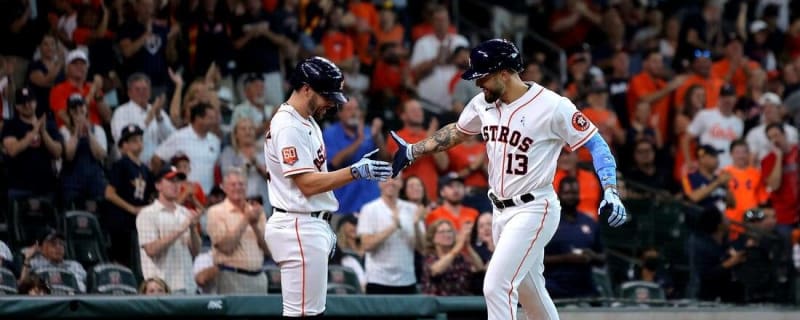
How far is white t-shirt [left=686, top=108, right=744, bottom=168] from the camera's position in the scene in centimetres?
1444

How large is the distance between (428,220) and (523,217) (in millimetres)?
3935

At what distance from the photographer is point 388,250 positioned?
1086 cm

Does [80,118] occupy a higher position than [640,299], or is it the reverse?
[80,118]

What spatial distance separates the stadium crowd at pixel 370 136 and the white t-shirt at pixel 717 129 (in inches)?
0.8

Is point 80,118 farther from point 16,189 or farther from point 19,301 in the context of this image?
point 19,301

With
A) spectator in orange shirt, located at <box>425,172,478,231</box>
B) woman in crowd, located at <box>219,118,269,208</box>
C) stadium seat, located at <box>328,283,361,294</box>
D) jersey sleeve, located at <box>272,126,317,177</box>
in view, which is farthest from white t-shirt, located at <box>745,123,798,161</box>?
jersey sleeve, located at <box>272,126,317,177</box>

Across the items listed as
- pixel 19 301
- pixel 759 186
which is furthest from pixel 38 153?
pixel 759 186

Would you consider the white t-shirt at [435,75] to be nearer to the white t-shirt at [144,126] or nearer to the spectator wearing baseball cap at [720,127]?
the spectator wearing baseball cap at [720,127]

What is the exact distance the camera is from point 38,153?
10875 millimetres

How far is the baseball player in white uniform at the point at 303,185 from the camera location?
7.17 metres

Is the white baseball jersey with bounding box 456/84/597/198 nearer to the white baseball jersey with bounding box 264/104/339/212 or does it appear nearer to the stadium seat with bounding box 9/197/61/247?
the white baseball jersey with bounding box 264/104/339/212

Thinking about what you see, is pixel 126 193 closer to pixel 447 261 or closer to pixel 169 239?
pixel 169 239

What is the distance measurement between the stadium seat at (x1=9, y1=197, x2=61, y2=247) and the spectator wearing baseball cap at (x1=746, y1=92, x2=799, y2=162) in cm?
682

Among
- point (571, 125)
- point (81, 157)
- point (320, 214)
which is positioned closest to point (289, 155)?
point (320, 214)
